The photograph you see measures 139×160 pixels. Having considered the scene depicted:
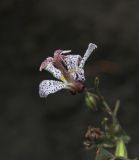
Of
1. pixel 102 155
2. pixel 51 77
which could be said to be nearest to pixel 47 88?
pixel 102 155

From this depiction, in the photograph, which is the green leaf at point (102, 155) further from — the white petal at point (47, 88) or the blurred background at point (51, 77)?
the blurred background at point (51, 77)

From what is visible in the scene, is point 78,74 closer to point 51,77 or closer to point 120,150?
point 120,150

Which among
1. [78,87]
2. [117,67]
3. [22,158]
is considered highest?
[78,87]

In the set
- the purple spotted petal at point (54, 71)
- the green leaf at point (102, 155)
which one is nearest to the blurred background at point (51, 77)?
the purple spotted petal at point (54, 71)

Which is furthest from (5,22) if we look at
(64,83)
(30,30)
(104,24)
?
(64,83)

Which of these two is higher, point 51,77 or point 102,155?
point 102,155

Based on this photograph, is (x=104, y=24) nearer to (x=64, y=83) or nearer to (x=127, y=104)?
(x=127, y=104)
